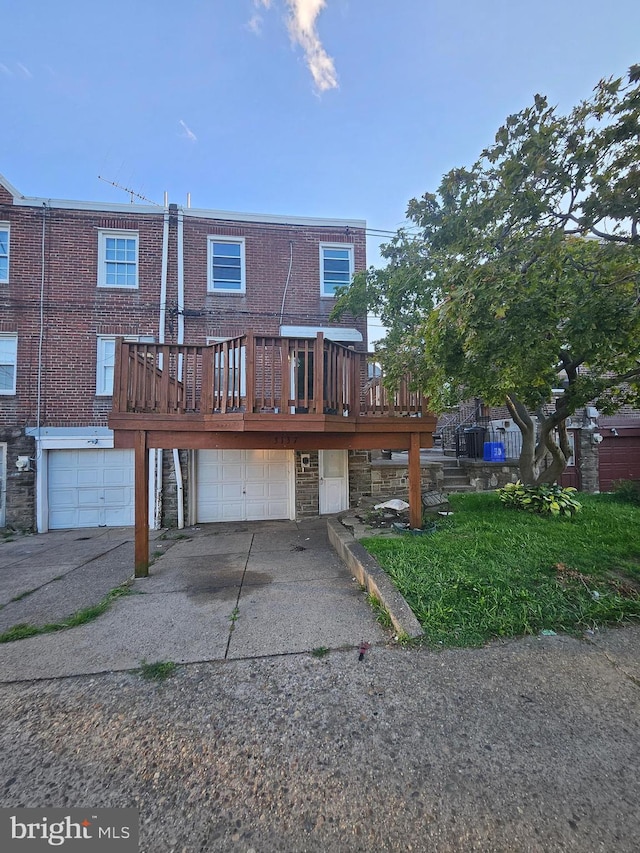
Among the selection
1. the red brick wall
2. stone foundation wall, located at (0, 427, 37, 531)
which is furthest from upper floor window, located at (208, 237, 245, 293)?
stone foundation wall, located at (0, 427, 37, 531)

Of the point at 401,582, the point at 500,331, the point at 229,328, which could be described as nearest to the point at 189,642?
the point at 401,582

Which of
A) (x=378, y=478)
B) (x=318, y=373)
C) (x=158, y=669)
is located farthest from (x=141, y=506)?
(x=378, y=478)

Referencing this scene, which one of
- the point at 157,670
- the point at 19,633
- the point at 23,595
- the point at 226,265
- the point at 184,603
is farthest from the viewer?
the point at 226,265

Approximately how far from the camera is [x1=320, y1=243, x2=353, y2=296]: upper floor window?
31.1ft

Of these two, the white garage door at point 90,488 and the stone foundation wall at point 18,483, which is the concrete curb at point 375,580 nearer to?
the white garage door at point 90,488

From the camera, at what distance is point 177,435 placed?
495cm

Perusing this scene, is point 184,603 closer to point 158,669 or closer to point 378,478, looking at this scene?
point 158,669

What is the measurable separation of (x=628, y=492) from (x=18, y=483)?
1314 centimetres

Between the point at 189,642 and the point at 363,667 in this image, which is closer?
the point at 363,667

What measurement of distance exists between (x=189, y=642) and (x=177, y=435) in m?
2.62

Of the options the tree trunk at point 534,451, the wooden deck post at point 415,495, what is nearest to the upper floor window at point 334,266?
the tree trunk at point 534,451

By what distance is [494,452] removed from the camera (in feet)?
34.0

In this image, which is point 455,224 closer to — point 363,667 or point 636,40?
point 636,40

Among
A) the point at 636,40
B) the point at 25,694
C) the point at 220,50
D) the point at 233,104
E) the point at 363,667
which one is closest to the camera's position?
the point at 25,694
